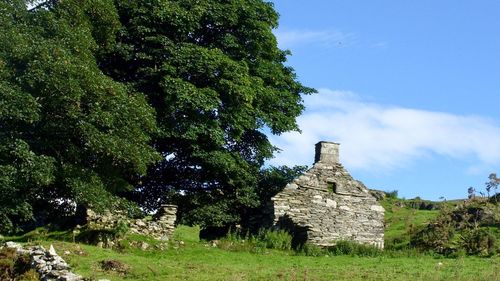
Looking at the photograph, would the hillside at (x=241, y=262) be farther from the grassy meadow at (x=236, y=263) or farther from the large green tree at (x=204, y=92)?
the large green tree at (x=204, y=92)

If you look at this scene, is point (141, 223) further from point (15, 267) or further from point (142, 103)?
point (15, 267)

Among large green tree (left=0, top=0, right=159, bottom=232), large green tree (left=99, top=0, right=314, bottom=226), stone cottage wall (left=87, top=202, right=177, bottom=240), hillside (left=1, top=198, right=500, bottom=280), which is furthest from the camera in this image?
large green tree (left=99, top=0, right=314, bottom=226)

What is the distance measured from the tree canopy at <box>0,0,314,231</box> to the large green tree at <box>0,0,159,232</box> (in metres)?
0.05

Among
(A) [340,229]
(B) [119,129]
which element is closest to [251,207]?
(A) [340,229]

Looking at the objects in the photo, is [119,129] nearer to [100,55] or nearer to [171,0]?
[100,55]

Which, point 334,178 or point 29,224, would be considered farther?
point 334,178

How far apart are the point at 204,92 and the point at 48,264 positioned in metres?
13.0

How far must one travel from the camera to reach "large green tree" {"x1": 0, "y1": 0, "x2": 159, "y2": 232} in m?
23.6

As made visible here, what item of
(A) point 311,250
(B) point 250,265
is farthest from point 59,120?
(A) point 311,250

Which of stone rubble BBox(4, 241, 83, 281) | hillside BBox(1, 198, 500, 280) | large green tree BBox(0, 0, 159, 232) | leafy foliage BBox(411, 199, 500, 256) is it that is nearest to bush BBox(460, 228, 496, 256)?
leafy foliage BBox(411, 199, 500, 256)

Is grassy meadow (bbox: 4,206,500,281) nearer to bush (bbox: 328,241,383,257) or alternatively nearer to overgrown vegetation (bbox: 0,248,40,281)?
bush (bbox: 328,241,383,257)

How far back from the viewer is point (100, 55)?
30797 mm

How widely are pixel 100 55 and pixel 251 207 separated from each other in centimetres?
961

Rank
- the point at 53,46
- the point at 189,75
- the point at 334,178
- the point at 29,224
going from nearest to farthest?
the point at 53,46 < the point at 29,224 < the point at 189,75 < the point at 334,178
